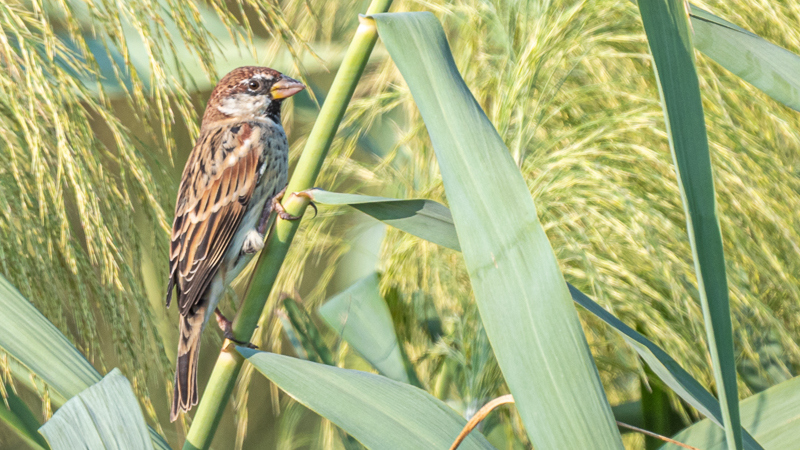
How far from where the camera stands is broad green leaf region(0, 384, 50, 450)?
482mm

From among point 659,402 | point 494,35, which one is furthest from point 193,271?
point 659,402

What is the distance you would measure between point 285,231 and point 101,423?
0.70 feet

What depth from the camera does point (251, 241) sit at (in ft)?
2.69

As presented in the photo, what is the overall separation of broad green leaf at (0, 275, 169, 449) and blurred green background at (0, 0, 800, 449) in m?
0.13

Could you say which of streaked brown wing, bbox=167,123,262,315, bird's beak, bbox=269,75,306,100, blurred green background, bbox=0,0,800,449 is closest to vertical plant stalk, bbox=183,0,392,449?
blurred green background, bbox=0,0,800,449

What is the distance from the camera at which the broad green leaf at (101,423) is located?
14.7 inches

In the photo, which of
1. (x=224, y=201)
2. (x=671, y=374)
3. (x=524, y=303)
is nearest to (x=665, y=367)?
(x=671, y=374)

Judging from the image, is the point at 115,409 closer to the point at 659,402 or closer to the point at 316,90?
the point at 659,402

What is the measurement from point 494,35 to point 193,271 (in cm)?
52

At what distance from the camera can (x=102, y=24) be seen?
0.63 m

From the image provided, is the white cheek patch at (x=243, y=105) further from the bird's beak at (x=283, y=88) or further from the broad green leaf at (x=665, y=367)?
the broad green leaf at (x=665, y=367)

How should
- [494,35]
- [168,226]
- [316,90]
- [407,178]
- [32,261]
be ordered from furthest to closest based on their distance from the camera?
[316,90] < [407,178] < [494,35] < [168,226] < [32,261]

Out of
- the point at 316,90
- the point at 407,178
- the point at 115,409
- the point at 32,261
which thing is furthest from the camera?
the point at 316,90

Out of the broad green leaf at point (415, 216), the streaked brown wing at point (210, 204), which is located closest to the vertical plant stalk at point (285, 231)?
the broad green leaf at point (415, 216)
